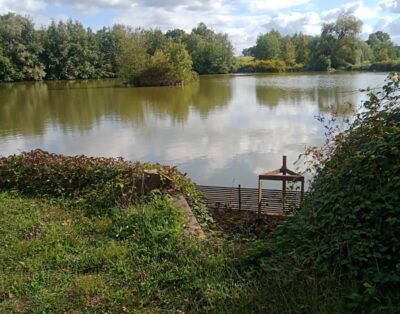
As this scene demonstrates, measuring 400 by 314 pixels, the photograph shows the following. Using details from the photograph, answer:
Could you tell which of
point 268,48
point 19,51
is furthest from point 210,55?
point 19,51

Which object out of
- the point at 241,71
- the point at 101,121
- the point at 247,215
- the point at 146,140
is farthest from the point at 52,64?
the point at 247,215

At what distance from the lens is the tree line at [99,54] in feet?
123

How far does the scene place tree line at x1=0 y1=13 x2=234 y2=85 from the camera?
37.6 meters

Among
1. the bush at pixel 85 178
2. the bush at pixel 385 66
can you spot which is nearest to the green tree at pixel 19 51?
the bush at pixel 385 66

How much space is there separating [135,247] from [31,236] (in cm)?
116

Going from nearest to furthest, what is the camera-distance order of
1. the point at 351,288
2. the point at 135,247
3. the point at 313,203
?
the point at 351,288
the point at 313,203
the point at 135,247

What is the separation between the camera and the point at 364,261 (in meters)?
2.65

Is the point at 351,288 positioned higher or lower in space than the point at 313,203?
lower

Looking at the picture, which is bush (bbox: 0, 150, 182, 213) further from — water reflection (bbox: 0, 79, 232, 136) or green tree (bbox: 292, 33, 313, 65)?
green tree (bbox: 292, 33, 313, 65)

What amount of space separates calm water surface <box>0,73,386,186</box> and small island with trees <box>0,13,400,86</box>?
1385 centimetres

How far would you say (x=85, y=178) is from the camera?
539 centimetres

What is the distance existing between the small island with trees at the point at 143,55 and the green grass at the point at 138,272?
A: 33720 millimetres

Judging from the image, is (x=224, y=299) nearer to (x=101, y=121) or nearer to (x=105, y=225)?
(x=105, y=225)

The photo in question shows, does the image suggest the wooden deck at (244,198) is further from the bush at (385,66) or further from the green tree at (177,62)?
the bush at (385,66)
